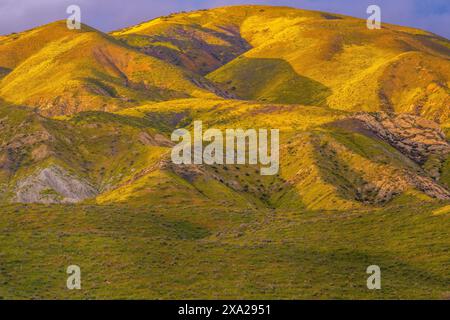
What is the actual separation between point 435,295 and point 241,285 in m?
22.1

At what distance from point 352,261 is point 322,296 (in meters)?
21.8

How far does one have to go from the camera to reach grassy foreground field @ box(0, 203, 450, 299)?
99062 millimetres

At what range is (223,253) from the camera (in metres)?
115

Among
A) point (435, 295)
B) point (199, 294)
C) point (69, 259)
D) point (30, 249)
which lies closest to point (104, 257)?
point (69, 259)

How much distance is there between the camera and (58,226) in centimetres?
13800

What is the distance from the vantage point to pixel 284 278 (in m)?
103

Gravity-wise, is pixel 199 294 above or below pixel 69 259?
below

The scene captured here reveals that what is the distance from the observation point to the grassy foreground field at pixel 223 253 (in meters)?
99.1
